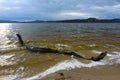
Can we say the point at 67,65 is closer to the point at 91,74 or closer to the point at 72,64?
the point at 72,64

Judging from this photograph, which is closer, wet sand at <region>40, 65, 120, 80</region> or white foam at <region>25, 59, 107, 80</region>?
wet sand at <region>40, 65, 120, 80</region>

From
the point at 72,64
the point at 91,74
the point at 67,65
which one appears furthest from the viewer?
the point at 72,64

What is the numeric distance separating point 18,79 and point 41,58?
5.27 m

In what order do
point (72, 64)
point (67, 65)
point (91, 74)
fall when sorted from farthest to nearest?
point (72, 64)
point (67, 65)
point (91, 74)

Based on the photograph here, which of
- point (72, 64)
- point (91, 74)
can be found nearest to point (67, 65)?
point (72, 64)

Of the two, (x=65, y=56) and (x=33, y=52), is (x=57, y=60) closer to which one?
(x=65, y=56)

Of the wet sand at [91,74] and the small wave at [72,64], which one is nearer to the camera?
the wet sand at [91,74]

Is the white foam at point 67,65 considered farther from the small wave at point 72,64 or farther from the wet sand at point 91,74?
the wet sand at point 91,74

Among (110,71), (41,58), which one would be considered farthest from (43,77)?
(41,58)

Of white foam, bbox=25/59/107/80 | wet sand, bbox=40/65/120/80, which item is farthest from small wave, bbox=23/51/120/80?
wet sand, bbox=40/65/120/80

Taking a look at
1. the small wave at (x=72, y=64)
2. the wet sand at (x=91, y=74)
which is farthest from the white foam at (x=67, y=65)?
the wet sand at (x=91, y=74)

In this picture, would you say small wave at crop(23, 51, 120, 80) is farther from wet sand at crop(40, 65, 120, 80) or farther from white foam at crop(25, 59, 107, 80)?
wet sand at crop(40, 65, 120, 80)

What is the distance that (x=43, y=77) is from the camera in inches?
433

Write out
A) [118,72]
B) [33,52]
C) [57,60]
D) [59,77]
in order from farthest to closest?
[33,52]
[57,60]
[118,72]
[59,77]
